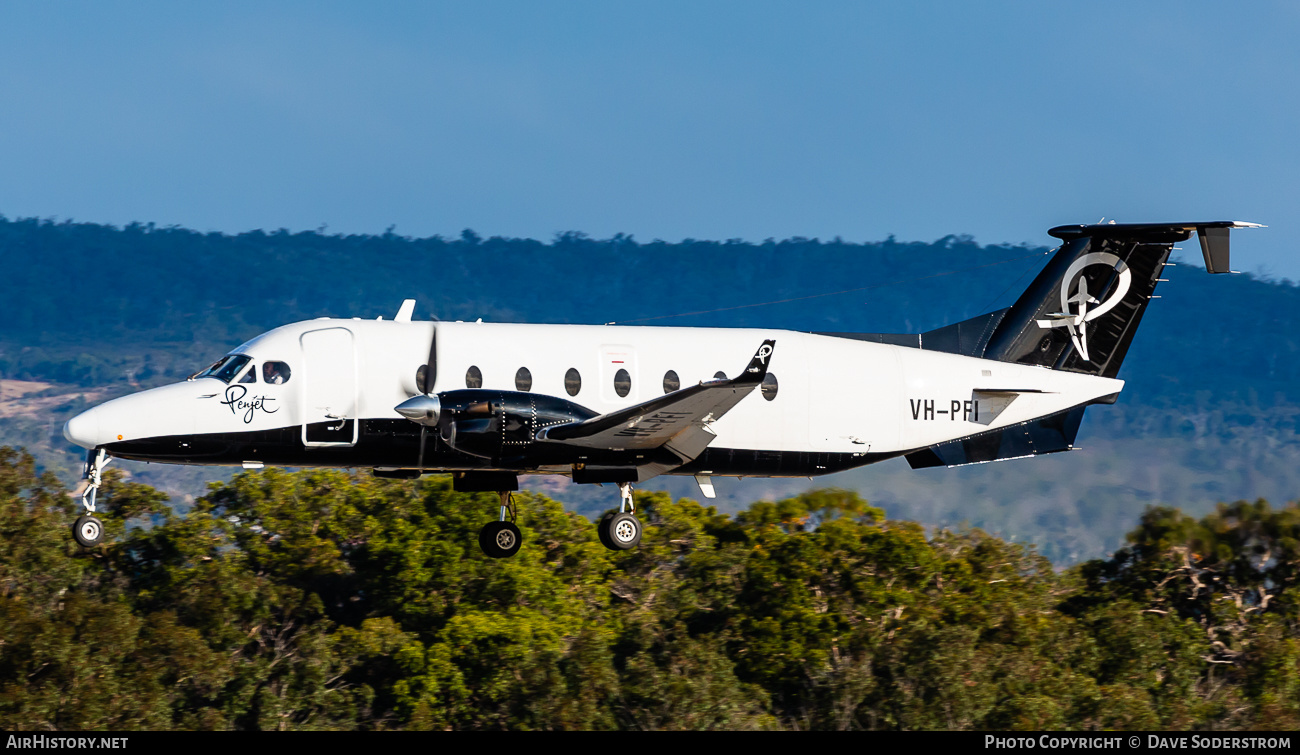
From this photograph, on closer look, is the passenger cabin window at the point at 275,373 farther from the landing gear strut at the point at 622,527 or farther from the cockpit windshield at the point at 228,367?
the landing gear strut at the point at 622,527

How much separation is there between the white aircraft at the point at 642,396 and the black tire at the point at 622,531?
0.04 meters

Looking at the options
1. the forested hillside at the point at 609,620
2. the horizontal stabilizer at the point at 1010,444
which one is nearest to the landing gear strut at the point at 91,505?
the horizontal stabilizer at the point at 1010,444

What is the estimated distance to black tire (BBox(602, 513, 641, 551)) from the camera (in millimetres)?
20808

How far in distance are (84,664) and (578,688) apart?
11.8 m

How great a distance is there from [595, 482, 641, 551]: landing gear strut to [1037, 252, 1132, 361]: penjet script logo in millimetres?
7792

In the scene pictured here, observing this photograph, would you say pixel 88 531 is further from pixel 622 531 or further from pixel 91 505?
pixel 622 531

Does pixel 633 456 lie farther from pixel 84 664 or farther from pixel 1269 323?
pixel 1269 323

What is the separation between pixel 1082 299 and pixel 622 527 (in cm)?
891

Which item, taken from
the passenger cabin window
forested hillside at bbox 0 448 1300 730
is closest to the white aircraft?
the passenger cabin window

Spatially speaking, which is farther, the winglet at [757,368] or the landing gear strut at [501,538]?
the landing gear strut at [501,538]

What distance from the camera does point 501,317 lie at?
19762 cm

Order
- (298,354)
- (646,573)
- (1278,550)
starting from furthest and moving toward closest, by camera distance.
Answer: (646,573), (1278,550), (298,354)

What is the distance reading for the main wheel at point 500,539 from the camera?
21797mm

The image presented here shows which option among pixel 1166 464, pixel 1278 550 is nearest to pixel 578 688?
pixel 1278 550
